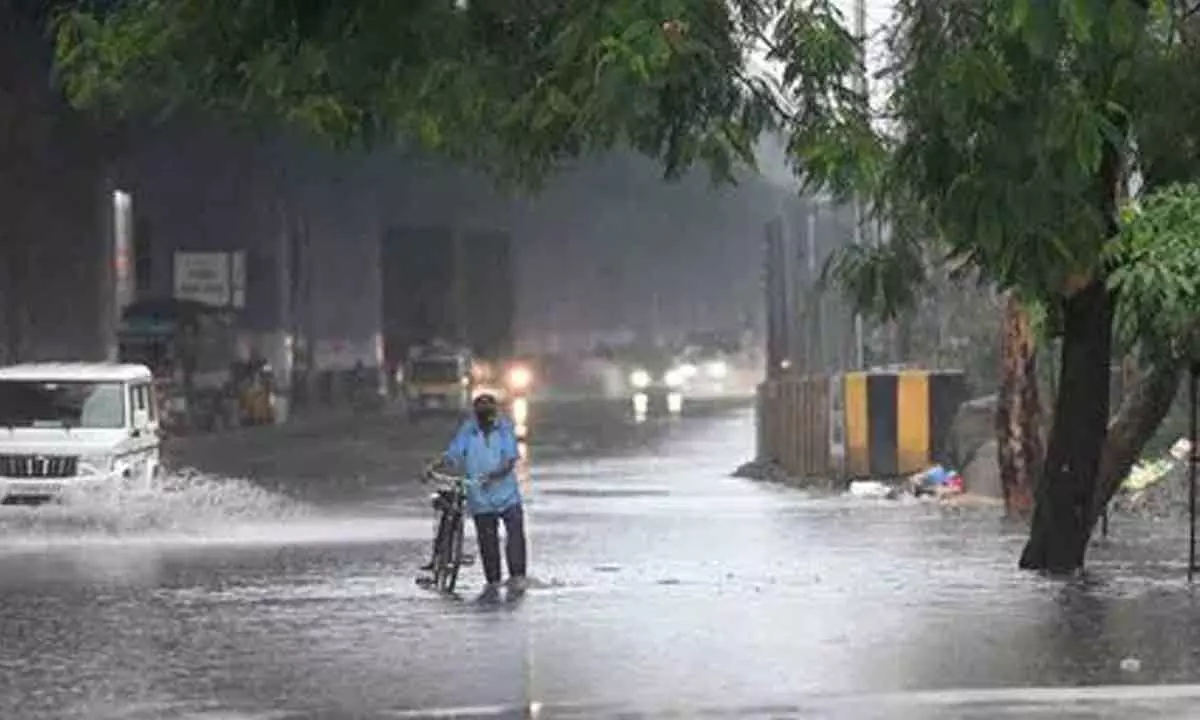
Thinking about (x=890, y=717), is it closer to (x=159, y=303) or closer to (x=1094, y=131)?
(x=1094, y=131)

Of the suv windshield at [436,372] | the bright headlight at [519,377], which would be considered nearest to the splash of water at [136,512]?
the suv windshield at [436,372]

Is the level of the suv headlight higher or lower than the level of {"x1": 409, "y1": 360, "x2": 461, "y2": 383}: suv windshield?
lower

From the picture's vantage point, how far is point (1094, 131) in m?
12.9

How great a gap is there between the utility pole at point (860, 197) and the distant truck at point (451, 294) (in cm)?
4222

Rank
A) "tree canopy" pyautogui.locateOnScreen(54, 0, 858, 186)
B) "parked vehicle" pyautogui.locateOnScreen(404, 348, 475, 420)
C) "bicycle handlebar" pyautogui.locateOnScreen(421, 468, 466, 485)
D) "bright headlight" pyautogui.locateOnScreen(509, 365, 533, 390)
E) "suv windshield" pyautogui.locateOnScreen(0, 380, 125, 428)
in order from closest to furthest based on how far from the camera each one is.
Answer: "tree canopy" pyautogui.locateOnScreen(54, 0, 858, 186)
"bicycle handlebar" pyautogui.locateOnScreen(421, 468, 466, 485)
"suv windshield" pyautogui.locateOnScreen(0, 380, 125, 428)
"parked vehicle" pyautogui.locateOnScreen(404, 348, 475, 420)
"bright headlight" pyautogui.locateOnScreen(509, 365, 533, 390)

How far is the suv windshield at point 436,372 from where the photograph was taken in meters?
73.5

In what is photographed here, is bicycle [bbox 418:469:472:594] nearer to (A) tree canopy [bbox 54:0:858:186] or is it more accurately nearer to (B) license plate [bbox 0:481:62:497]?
(A) tree canopy [bbox 54:0:858:186]

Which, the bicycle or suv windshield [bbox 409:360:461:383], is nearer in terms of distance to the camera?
the bicycle

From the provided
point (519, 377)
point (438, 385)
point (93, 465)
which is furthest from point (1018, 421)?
point (519, 377)

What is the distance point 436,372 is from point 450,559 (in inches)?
2188

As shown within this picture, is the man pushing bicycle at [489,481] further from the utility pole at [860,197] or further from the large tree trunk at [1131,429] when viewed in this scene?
the large tree trunk at [1131,429]

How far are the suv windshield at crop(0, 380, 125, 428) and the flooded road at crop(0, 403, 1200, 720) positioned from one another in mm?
1109

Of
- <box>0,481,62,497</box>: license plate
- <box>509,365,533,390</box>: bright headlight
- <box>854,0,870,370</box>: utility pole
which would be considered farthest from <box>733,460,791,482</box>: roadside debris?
<box>509,365,533,390</box>: bright headlight

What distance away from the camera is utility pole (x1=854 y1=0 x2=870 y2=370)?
14.3 metres
